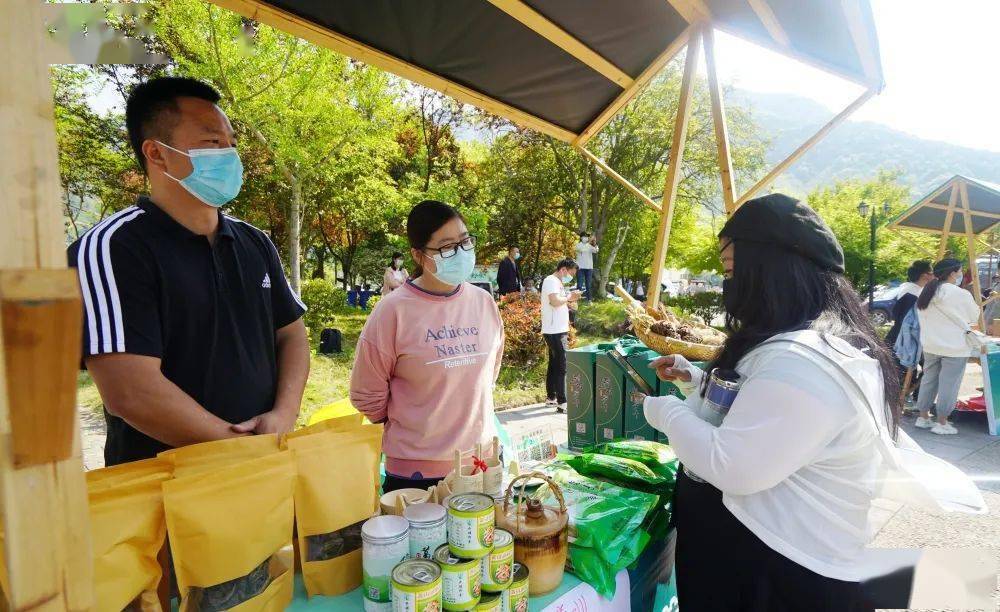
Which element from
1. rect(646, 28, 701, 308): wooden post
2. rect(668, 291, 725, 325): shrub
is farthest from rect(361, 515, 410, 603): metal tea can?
rect(668, 291, 725, 325): shrub

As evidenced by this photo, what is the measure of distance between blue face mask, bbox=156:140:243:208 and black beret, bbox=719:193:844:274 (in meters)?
1.76

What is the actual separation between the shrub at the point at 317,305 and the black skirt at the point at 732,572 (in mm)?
10284

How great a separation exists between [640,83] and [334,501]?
3.48 metres

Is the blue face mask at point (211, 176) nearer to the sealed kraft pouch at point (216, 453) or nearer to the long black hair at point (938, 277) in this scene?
the sealed kraft pouch at point (216, 453)

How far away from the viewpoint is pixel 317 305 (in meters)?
12.1

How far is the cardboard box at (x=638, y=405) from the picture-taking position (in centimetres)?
420

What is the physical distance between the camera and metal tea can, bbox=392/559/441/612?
1.13 metres

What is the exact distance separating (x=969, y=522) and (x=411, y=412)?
462cm

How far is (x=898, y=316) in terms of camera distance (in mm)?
6699

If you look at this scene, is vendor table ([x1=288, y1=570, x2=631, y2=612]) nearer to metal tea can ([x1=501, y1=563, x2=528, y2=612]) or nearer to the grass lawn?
metal tea can ([x1=501, y1=563, x2=528, y2=612])

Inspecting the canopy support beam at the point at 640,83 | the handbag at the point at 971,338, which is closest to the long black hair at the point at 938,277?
the handbag at the point at 971,338

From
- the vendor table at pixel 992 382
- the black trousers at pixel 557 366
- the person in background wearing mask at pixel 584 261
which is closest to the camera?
the vendor table at pixel 992 382

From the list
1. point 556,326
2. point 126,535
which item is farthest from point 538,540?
point 556,326

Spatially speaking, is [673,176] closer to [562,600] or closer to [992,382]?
[562,600]
